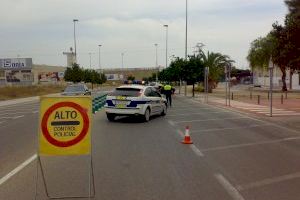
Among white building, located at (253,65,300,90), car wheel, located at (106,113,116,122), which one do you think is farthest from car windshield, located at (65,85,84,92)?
white building, located at (253,65,300,90)

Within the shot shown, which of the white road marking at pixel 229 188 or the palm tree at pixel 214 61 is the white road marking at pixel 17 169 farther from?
the palm tree at pixel 214 61

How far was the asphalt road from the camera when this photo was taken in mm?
8102

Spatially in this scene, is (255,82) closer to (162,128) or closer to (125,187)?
(162,128)

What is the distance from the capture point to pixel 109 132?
57.7ft

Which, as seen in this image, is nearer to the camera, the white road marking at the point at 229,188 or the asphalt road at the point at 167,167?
the white road marking at the point at 229,188

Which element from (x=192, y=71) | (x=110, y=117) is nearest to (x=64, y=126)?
(x=110, y=117)

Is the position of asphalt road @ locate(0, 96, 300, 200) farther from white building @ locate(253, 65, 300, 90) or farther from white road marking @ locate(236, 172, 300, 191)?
white building @ locate(253, 65, 300, 90)

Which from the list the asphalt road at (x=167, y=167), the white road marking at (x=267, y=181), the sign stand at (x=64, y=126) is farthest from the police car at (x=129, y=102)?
the sign stand at (x=64, y=126)

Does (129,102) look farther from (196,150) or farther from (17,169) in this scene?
(17,169)

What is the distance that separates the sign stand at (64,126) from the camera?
788 centimetres

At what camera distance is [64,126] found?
26.0 feet

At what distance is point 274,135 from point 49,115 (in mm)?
10656

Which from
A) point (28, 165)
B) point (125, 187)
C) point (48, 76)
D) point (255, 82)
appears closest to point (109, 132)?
point (28, 165)

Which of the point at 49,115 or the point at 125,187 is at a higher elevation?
the point at 49,115
